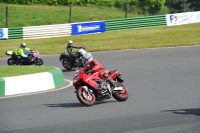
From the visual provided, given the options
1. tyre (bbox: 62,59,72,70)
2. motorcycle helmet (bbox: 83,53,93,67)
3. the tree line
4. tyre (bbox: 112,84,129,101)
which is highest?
the tree line

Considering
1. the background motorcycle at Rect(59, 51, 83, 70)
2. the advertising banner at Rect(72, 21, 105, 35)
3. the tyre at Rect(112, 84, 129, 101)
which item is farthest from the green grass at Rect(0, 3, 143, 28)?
the tyre at Rect(112, 84, 129, 101)

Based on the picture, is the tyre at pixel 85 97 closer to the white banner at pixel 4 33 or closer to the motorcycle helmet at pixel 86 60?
the motorcycle helmet at pixel 86 60

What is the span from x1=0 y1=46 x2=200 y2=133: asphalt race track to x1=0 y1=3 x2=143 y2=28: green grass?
2212 centimetres

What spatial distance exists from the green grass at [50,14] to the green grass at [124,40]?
580 centimetres

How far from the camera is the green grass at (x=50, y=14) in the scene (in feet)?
132

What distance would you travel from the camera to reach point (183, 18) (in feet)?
131

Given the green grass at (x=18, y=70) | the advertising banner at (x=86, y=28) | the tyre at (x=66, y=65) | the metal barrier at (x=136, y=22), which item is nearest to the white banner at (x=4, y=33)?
the advertising banner at (x=86, y=28)

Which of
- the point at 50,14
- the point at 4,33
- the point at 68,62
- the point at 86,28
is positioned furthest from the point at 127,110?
the point at 50,14

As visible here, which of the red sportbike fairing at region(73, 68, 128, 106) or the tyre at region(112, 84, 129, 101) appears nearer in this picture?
the red sportbike fairing at region(73, 68, 128, 106)

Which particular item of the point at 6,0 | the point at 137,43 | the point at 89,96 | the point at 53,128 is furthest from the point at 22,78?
the point at 6,0

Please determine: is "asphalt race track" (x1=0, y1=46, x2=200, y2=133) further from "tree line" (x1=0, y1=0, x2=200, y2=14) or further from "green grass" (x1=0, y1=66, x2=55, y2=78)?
"tree line" (x1=0, y1=0, x2=200, y2=14)

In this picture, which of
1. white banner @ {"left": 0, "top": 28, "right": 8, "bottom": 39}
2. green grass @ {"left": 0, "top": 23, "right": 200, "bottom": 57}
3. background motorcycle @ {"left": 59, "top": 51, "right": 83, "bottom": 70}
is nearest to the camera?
background motorcycle @ {"left": 59, "top": 51, "right": 83, "bottom": 70}

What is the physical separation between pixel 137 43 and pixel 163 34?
3.74m

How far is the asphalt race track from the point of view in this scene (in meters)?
9.32
